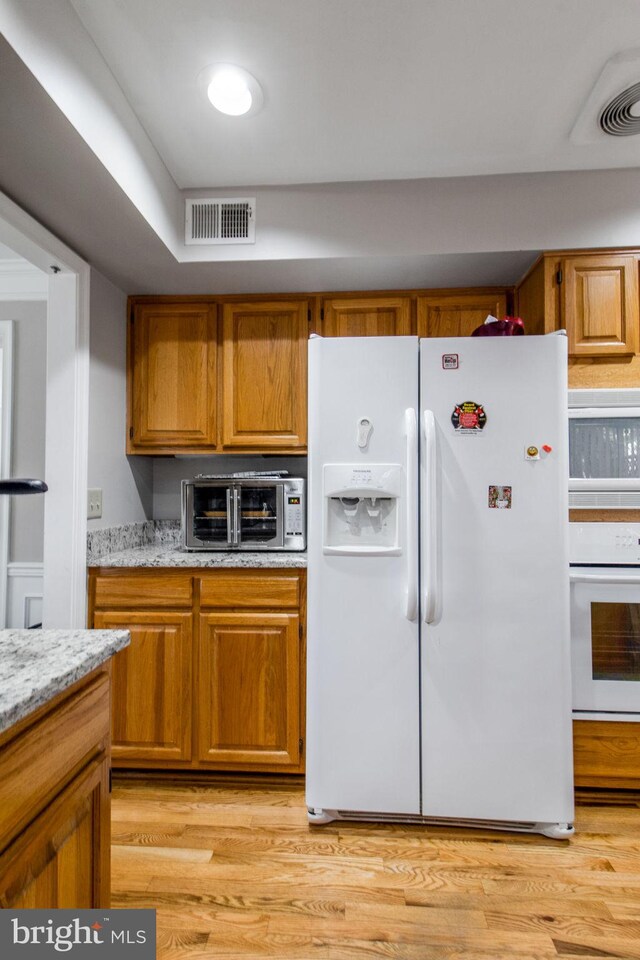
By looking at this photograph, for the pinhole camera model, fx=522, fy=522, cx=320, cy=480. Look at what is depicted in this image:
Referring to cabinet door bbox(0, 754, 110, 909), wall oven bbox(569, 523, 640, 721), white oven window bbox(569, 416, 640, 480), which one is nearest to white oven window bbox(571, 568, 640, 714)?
wall oven bbox(569, 523, 640, 721)

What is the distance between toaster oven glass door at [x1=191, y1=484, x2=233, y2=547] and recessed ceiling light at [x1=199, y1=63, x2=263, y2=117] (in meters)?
1.42

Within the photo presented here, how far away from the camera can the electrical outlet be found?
87.3 inches

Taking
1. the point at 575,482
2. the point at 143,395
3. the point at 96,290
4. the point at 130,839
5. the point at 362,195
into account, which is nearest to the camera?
the point at 130,839

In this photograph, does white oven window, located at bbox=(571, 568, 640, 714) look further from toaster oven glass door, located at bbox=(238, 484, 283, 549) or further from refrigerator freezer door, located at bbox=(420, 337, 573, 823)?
toaster oven glass door, located at bbox=(238, 484, 283, 549)

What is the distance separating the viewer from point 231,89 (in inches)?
64.7

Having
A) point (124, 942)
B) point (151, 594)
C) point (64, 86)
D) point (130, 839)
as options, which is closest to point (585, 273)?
point (64, 86)

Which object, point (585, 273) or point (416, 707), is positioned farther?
point (585, 273)

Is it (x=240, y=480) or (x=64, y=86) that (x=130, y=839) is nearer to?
(x=240, y=480)

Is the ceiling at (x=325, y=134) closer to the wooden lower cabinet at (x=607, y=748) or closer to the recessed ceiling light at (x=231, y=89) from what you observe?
the recessed ceiling light at (x=231, y=89)

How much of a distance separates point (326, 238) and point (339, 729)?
1923 mm

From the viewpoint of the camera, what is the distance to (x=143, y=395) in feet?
8.50

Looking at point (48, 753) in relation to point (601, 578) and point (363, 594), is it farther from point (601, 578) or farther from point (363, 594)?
point (601, 578)

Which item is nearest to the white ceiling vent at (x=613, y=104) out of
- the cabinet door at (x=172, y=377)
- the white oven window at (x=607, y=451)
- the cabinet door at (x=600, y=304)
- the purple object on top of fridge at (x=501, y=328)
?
the cabinet door at (x=600, y=304)

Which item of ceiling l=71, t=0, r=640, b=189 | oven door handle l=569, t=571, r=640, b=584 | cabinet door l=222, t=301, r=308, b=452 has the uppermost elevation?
ceiling l=71, t=0, r=640, b=189
